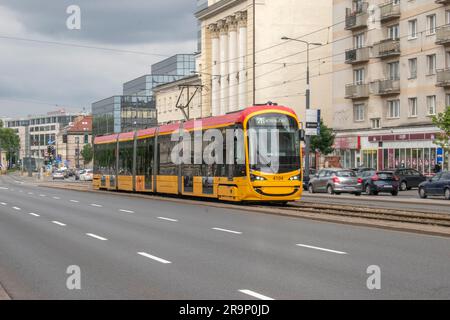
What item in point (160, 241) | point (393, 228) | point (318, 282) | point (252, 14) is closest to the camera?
point (318, 282)

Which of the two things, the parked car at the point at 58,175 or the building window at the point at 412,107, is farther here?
the parked car at the point at 58,175

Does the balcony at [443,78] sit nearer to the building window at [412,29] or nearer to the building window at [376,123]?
the building window at [412,29]

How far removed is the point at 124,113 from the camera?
418ft

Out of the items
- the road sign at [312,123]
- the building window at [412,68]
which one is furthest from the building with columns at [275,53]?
the road sign at [312,123]

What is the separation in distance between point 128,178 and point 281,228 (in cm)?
2269

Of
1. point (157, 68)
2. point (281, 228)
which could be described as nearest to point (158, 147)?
point (281, 228)

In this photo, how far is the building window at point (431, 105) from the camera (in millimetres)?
52219

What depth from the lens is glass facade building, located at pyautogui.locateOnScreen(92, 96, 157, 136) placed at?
397 ft

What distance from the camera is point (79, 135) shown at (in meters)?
181

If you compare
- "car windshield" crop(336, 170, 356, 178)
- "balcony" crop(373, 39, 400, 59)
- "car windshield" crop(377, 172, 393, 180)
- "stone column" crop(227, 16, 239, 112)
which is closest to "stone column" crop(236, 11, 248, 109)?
"stone column" crop(227, 16, 239, 112)

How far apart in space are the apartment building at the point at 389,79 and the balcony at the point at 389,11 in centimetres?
7

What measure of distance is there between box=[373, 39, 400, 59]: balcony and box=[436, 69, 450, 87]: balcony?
16.1 ft

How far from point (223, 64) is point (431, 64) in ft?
112
